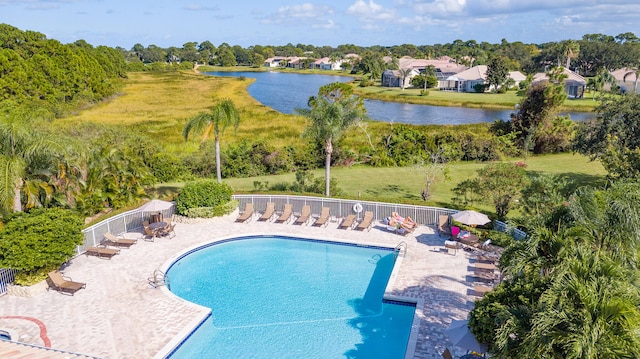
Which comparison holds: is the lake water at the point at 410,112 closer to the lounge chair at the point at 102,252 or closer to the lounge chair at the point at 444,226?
the lounge chair at the point at 444,226

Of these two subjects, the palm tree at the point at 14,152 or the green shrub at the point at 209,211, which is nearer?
the palm tree at the point at 14,152

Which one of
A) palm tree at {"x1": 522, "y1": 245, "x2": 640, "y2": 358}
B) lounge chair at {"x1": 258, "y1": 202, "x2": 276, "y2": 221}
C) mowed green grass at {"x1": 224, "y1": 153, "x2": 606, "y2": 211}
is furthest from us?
mowed green grass at {"x1": 224, "y1": 153, "x2": 606, "y2": 211}

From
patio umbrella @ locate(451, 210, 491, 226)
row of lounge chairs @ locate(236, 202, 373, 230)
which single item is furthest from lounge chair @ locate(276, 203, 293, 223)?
patio umbrella @ locate(451, 210, 491, 226)

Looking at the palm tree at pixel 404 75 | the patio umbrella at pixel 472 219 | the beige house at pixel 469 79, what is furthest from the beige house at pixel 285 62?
the patio umbrella at pixel 472 219

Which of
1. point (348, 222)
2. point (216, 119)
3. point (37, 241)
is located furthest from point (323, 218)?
point (37, 241)

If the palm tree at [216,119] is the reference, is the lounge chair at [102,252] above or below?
below

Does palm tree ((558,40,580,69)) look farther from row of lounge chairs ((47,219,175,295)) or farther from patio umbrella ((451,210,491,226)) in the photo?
row of lounge chairs ((47,219,175,295))
